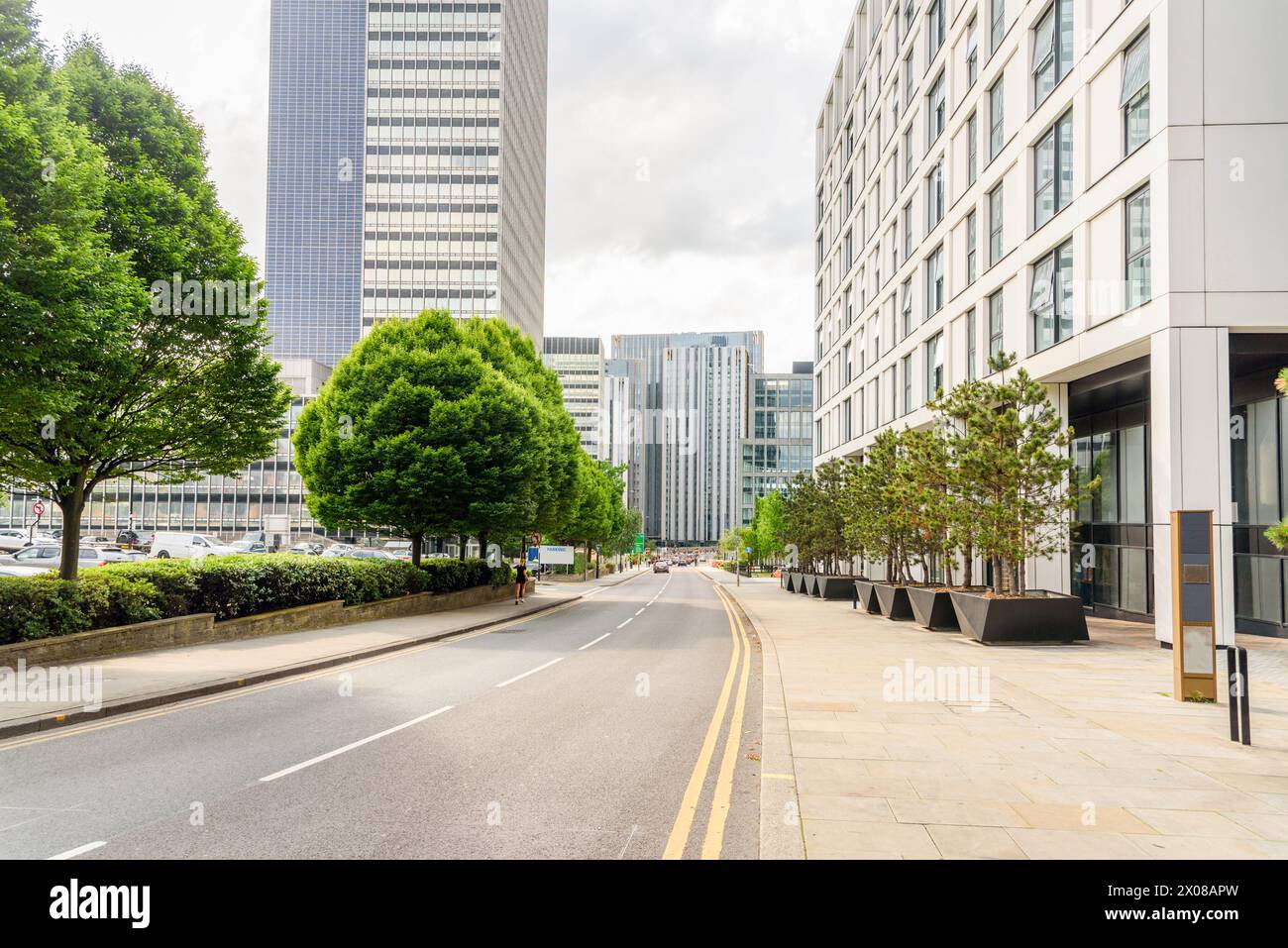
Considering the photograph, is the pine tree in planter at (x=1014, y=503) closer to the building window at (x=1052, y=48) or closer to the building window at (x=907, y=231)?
the building window at (x=1052, y=48)

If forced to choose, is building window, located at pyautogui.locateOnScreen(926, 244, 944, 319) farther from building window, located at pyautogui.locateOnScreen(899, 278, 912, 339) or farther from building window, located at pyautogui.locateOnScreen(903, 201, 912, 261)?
building window, located at pyautogui.locateOnScreen(903, 201, 912, 261)

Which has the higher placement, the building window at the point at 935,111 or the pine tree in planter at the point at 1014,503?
the building window at the point at 935,111

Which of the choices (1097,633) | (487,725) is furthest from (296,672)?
(1097,633)

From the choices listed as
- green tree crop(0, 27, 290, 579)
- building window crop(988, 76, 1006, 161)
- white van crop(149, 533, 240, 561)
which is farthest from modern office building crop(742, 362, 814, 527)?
green tree crop(0, 27, 290, 579)

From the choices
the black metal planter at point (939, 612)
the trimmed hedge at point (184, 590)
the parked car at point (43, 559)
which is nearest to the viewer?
the trimmed hedge at point (184, 590)

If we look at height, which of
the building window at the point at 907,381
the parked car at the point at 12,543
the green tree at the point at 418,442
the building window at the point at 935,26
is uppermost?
the building window at the point at 935,26

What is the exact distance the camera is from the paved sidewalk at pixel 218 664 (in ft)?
28.9

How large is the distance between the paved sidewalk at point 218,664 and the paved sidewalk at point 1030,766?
7949 millimetres

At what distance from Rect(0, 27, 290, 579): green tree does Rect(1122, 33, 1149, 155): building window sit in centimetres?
2120

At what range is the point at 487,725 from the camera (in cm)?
870

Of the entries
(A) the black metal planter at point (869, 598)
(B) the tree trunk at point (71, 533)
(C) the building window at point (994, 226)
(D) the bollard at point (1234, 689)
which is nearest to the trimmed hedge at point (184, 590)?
(B) the tree trunk at point (71, 533)
